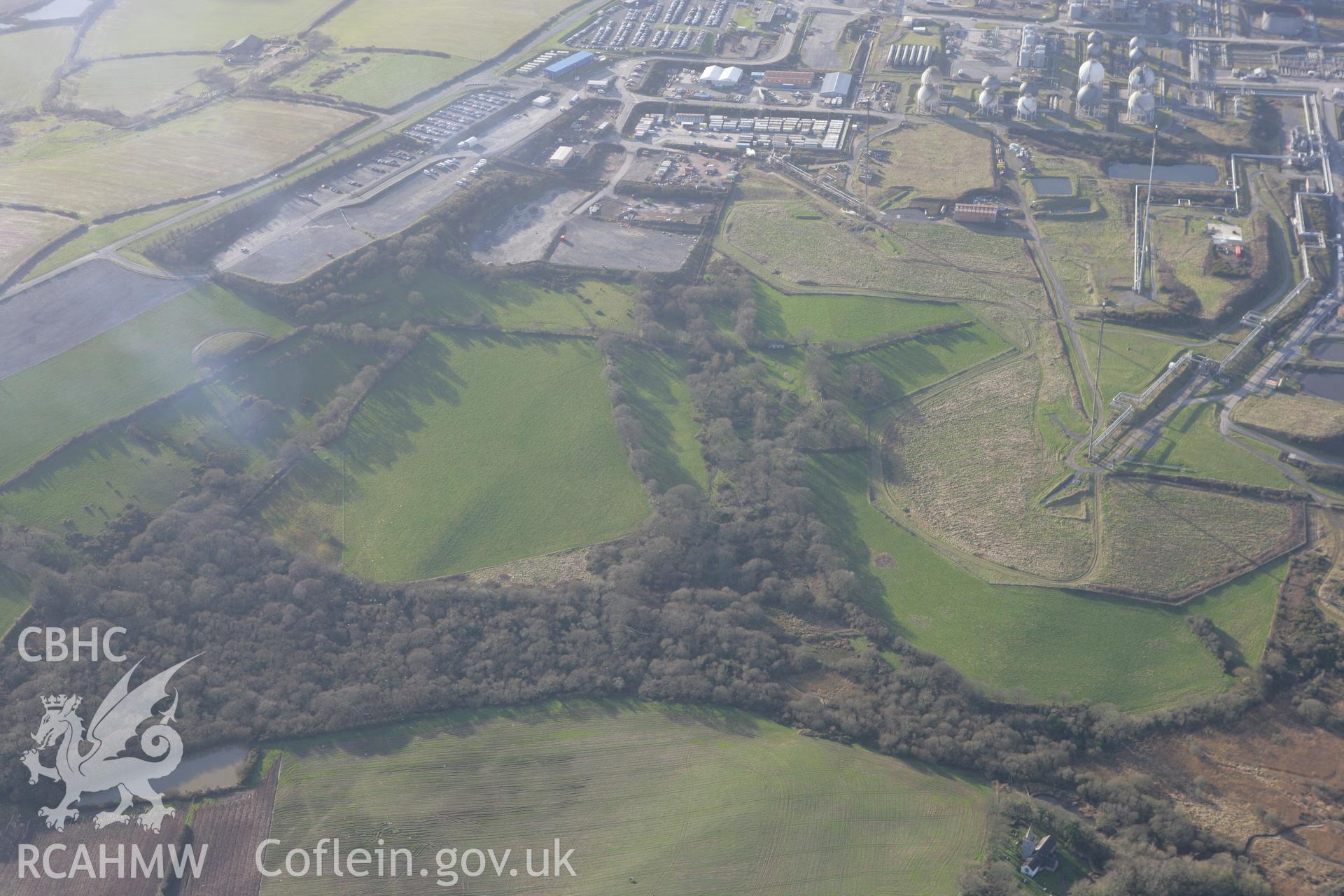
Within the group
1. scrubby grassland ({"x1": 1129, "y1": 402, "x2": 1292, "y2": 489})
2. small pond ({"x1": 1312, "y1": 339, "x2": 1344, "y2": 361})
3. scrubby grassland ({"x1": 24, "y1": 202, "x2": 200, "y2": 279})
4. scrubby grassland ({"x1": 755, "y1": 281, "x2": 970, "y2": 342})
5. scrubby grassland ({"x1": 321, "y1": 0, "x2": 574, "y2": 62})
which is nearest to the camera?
scrubby grassland ({"x1": 1129, "y1": 402, "x2": 1292, "y2": 489})

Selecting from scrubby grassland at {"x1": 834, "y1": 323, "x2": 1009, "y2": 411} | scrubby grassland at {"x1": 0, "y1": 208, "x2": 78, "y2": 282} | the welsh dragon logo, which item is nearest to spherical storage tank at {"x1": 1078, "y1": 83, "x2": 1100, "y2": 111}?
scrubby grassland at {"x1": 834, "y1": 323, "x2": 1009, "y2": 411}

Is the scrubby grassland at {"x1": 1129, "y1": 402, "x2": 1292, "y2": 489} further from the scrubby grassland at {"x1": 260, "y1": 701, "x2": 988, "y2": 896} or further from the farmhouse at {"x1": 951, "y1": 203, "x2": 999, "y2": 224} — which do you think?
the scrubby grassland at {"x1": 260, "y1": 701, "x2": 988, "y2": 896}

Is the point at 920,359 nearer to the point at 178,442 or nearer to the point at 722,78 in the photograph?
the point at 722,78

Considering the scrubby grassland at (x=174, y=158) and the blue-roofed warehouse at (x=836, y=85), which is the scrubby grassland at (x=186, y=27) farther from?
the blue-roofed warehouse at (x=836, y=85)

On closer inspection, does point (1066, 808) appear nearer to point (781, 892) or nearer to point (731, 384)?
point (781, 892)

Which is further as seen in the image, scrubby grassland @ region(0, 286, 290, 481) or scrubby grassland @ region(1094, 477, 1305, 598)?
scrubby grassland @ region(0, 286, 290, 481)

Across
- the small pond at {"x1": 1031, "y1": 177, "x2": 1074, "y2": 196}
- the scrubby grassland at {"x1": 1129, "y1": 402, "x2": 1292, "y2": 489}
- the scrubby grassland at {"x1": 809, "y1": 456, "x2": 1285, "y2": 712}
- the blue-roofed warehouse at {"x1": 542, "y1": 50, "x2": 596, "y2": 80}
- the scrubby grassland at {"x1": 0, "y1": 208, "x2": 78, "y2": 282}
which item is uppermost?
the blue-roofed warehouse at {"x1": 542, "y1": 50, "x2": 596, "y2": 80}
